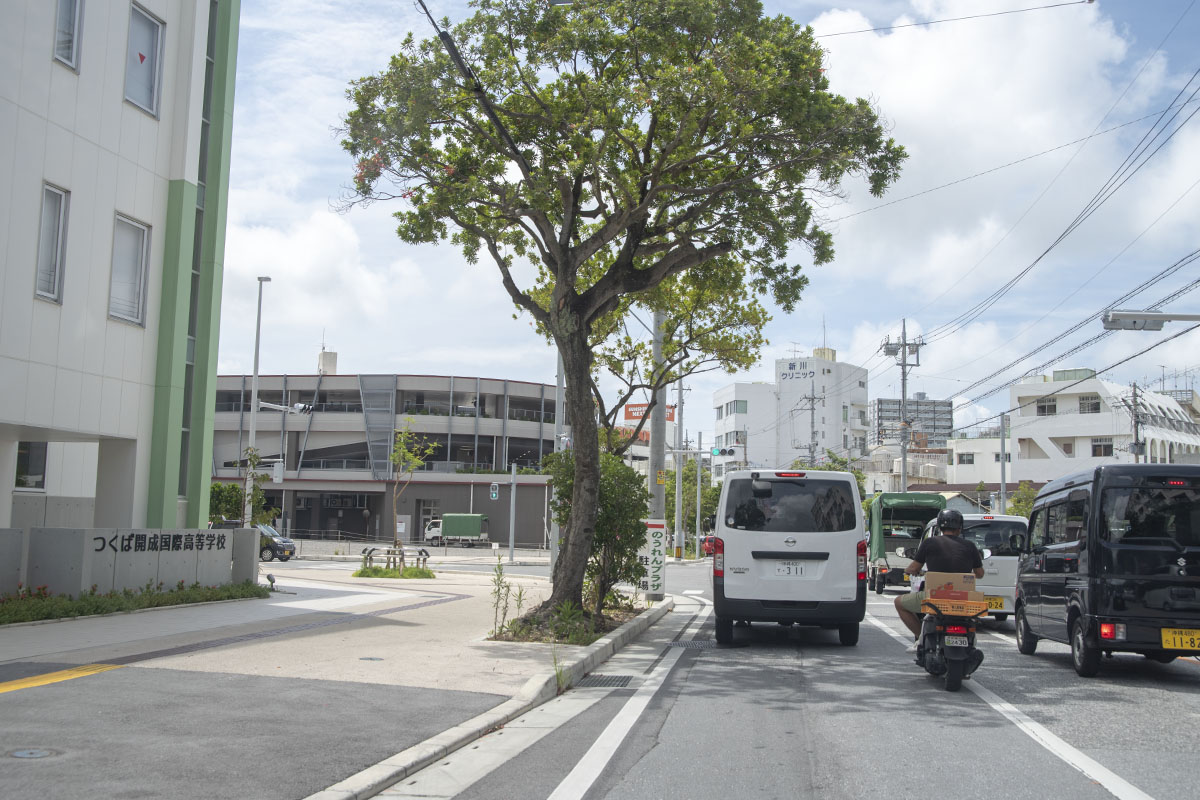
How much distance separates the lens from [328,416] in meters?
61.2

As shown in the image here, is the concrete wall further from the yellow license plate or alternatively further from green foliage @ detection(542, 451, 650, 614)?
the yellow license plate

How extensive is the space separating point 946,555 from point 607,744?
4389mm

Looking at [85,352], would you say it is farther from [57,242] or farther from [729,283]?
[729,283]

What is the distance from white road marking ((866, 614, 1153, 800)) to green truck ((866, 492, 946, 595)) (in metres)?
14.2

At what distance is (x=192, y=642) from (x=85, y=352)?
5466 millimetres

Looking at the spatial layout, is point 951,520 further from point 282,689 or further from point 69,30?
point 69,30

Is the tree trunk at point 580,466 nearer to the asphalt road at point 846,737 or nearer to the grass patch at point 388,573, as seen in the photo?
the asphalt road at point 846,737

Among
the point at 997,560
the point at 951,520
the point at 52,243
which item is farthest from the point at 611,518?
the point at 52,243

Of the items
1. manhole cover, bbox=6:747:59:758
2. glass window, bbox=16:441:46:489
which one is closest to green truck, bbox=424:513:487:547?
glass window, bbox=16:441:46:489

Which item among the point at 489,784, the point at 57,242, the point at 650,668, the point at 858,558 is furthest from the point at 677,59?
the point at 489,784

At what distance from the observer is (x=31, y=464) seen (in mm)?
17031

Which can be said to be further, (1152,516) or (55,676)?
(1152,516)

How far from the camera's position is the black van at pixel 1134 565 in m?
9.52

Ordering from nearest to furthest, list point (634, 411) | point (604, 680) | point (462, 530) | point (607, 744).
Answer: point (607, 744) < point (604, 680) < point (634, 411) < point (462, 530)
